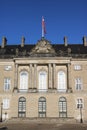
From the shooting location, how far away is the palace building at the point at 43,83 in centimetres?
4797

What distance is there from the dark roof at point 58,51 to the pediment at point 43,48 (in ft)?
3.10

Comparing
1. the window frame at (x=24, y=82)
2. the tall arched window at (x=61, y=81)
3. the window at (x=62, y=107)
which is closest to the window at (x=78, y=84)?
the tall arched window at (x=61, y=81)

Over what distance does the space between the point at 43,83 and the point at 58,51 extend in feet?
18.7

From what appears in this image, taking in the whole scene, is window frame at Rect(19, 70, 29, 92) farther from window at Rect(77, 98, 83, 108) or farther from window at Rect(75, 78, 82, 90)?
window at Rect(77, 98, 83, 108)

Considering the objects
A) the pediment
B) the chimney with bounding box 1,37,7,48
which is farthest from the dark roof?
the pediment

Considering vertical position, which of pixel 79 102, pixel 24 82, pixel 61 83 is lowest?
pixel 79 102

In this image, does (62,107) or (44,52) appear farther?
(44,52)

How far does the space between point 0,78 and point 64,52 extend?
11214 millimetres

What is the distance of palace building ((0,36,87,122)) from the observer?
48.0 metres

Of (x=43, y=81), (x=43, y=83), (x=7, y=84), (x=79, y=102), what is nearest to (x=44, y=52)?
(x=43, y=81)

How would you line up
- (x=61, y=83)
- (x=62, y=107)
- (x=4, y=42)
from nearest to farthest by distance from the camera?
(x=62, y=107)
(x=61, y=83)
(x=4, y=42)

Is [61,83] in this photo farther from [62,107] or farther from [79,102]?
[79,102]

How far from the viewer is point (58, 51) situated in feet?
164

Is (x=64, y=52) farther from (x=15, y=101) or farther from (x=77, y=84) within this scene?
(x=15, y=101)
